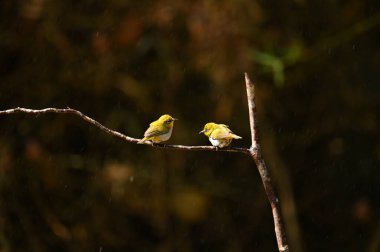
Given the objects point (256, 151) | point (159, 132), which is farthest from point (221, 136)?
point (256, 151)

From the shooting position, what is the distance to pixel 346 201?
3.93 m

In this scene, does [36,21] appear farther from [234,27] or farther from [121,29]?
[234,27]

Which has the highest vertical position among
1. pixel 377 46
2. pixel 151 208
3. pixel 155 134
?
pixel 377 46

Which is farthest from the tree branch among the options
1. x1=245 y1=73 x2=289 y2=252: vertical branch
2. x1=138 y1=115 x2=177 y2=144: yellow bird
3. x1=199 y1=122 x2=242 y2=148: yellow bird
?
x1=138 y1=115 x2=177 y2=144: yellow bird

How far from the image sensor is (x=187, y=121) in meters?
3.62

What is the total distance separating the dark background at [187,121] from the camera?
3.41m

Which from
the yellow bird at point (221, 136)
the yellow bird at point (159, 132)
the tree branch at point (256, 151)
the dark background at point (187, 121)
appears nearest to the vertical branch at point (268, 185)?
the tree branch at point (256, 151)

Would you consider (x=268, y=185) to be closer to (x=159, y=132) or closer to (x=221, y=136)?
(x=221, y=136)

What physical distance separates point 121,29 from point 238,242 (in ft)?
5.08

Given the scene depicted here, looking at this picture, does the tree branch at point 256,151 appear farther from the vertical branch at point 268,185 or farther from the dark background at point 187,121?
the dark background at point 187,121

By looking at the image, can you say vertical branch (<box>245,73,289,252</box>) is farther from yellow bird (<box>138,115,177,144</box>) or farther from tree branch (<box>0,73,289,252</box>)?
yellow bird (<box>138,115,177,144</box>)

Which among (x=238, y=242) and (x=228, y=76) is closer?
(x=228, y=76)

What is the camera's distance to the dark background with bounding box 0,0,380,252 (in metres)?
3.41

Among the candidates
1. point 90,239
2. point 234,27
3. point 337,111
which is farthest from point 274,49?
point 90,239
